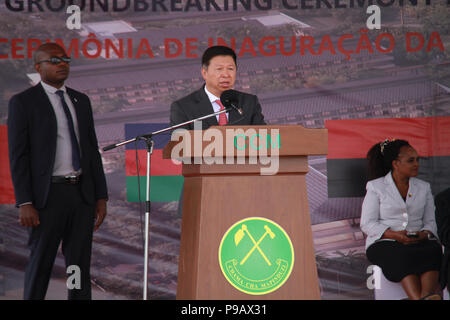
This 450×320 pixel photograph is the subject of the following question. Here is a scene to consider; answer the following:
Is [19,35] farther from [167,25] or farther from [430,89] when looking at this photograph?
[430,89]

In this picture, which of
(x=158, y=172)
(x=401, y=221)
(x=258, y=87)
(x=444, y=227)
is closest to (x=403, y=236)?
(x=401, y=221)

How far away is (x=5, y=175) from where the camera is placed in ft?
15.5

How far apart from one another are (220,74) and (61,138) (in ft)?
3.16

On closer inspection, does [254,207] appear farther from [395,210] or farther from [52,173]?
[395,210]

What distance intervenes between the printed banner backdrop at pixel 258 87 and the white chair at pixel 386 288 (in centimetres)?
13

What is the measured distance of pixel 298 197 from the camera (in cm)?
261

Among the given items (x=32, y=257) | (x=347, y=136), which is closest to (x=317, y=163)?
(x=347, y=136)

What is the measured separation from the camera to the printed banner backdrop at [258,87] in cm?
475

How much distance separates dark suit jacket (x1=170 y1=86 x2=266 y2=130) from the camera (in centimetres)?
348

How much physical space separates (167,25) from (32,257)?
2.09 m

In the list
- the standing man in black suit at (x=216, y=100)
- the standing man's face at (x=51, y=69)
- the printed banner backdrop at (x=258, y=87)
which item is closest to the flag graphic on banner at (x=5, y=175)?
the printed banner backdrop at (x=258, y=87)

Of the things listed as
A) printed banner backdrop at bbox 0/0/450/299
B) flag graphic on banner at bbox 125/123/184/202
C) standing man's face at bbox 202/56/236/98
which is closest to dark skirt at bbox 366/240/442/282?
printed banner backdrop at bbox 0/0/450/299

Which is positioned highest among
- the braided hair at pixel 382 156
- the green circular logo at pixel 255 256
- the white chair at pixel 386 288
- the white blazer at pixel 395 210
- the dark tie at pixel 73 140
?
the dark tie at pixel 73 140

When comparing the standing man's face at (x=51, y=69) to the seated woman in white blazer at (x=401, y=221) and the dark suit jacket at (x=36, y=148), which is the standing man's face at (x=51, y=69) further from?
the seated woman in white blazer at (x=401, y=221)
